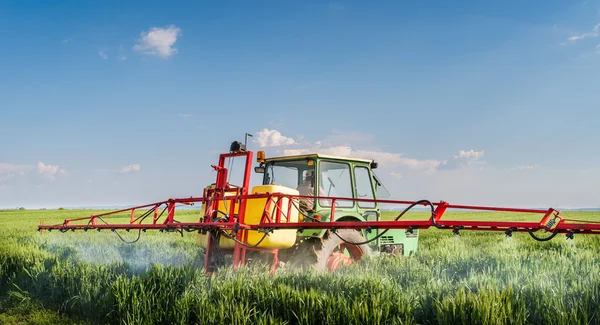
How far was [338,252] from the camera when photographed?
811 cm

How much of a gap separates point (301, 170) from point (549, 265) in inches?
178

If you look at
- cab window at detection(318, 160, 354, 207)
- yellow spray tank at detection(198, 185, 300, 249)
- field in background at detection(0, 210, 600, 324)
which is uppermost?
cab window at detection(318, 160, 354, 207)

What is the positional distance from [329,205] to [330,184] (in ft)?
1.45

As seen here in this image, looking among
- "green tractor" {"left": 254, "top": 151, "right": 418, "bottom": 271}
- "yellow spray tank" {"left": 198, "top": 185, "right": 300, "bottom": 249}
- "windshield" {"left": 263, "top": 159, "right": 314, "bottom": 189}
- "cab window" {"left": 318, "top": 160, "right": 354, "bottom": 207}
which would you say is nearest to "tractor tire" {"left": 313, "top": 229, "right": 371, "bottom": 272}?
"green tractor" {"left": 254, "top": 151, "right": 418, "bottom": 271}

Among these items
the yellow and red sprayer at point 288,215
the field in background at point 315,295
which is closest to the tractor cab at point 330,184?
the yellow and red sprayer at point 288,215

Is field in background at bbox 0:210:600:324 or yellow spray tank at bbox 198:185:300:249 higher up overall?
yellow spray tank at bbox 198:185:300:249

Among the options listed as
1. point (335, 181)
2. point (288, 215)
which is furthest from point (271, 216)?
point (335, 181)

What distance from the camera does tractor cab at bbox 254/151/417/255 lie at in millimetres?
8031

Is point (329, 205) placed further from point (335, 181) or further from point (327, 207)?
point (335, 181)

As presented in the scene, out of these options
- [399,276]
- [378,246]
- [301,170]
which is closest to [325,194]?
[301,170]

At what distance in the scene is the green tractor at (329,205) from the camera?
304 inches

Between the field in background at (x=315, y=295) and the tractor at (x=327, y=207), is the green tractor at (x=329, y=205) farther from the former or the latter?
the field in background at (x=315, y=295)

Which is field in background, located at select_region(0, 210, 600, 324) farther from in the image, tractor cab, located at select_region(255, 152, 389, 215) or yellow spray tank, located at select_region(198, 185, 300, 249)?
tractor cab, located at select_region(255, 152, 389, 215)

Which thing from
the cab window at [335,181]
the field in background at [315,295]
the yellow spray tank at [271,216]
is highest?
the cab window at [335,181]
